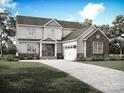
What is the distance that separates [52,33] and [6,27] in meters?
12.8

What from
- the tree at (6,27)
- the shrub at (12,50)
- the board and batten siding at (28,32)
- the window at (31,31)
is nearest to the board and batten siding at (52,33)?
the board and batten siding at (28,32)

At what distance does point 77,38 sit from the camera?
27938 mm

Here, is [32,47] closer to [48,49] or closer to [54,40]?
[48,49]

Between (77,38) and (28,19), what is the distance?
10985 mm

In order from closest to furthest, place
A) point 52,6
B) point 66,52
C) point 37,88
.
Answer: point 37,88 < point 52,6 < point 66,52

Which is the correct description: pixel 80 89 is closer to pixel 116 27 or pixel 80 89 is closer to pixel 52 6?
pixel 52 6

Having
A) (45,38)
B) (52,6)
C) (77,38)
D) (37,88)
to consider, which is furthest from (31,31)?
(37,88)

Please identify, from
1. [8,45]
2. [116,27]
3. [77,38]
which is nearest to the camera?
[77,38]

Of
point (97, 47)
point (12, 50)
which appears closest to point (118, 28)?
point (97, 47)

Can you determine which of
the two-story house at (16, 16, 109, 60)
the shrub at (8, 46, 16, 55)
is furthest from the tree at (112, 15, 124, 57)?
the shrub at (8, 46, 16, 55)

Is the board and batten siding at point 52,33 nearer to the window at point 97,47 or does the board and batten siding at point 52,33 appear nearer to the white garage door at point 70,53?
A: the white garage door at point 70,53

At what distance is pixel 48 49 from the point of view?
32281 millimetres

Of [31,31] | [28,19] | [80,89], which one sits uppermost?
[28,19]

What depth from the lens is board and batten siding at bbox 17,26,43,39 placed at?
101 ft
